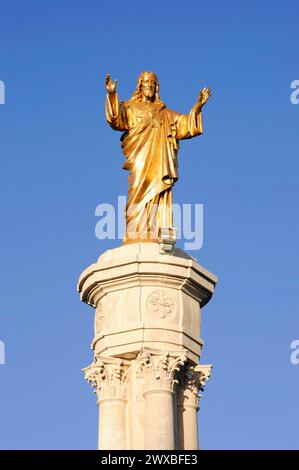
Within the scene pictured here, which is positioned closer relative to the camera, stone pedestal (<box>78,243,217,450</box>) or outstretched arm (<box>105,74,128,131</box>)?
stone pedestal (<box>78,243,217,450</box>)

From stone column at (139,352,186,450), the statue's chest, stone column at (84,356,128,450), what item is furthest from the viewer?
the statue's chest

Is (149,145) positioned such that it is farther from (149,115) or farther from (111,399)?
(111,399)

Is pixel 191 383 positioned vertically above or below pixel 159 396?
above

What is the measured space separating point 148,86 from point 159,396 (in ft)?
31.9

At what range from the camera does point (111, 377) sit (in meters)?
42.1

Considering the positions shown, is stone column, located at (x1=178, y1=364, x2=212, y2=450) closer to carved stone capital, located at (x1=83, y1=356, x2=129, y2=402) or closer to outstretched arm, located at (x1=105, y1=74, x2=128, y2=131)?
carved stone capital, located at (x1=83, y1=356, x2=129, y2=402)

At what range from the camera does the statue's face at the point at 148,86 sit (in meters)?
45.9

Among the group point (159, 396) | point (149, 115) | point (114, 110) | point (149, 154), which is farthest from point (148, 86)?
point (159, 396)

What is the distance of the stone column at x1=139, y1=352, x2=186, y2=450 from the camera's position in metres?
40.5

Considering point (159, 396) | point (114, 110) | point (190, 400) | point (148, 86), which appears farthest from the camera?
point (148, 86)

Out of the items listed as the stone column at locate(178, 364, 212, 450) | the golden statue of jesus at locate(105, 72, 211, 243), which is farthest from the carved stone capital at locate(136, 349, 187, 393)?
the golden statue of jesus at locate(105, 72, 211, 243)

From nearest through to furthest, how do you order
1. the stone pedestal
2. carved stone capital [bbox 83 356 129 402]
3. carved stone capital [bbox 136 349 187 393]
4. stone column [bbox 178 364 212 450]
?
1. carved stone capital [bbox 136 349 187 393]
2. the stone pedestal
3. stone column [bbox 178 364 212 450]
4. carved stone capital [bbox 83 356 129 402]
